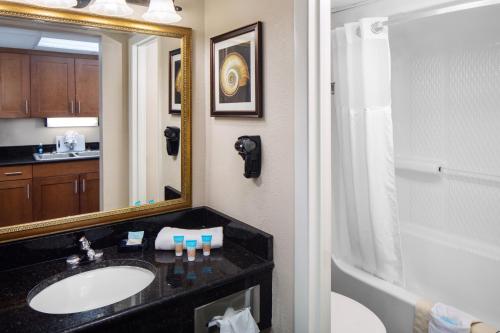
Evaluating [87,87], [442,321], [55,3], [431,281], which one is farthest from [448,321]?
[55,3]

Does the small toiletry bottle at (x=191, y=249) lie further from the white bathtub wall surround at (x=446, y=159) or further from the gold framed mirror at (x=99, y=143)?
the white bathtub wall surround at (x=446, y=159)

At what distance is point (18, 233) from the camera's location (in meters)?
1.40

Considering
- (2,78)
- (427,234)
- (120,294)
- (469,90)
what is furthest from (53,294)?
(469,90)

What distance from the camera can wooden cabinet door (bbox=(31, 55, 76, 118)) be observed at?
1.40 m

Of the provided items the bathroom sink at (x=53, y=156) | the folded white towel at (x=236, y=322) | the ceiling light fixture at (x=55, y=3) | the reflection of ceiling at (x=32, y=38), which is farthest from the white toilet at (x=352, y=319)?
the ceiling light fixture at (x=55, y=3)

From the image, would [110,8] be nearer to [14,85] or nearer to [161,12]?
[161,12]

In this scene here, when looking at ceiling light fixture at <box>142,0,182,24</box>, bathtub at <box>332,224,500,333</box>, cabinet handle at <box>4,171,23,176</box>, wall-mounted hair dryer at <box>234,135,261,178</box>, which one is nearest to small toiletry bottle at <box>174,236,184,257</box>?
wall-mounted hair dryer at <box>234,135,261,178</box>

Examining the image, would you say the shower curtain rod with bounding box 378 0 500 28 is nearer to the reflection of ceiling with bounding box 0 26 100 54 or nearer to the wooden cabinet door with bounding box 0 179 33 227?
the reflection of ceiling with bounding box 0 26 100 54

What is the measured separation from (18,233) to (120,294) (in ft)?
1.42

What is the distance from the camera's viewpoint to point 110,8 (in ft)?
4.65

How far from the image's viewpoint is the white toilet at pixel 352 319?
5.37 ft

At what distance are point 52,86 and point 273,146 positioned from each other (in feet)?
2.83

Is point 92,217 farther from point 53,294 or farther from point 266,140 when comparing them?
point 266,140

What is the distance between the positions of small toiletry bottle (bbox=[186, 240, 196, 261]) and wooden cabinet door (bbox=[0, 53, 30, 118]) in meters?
0.77
